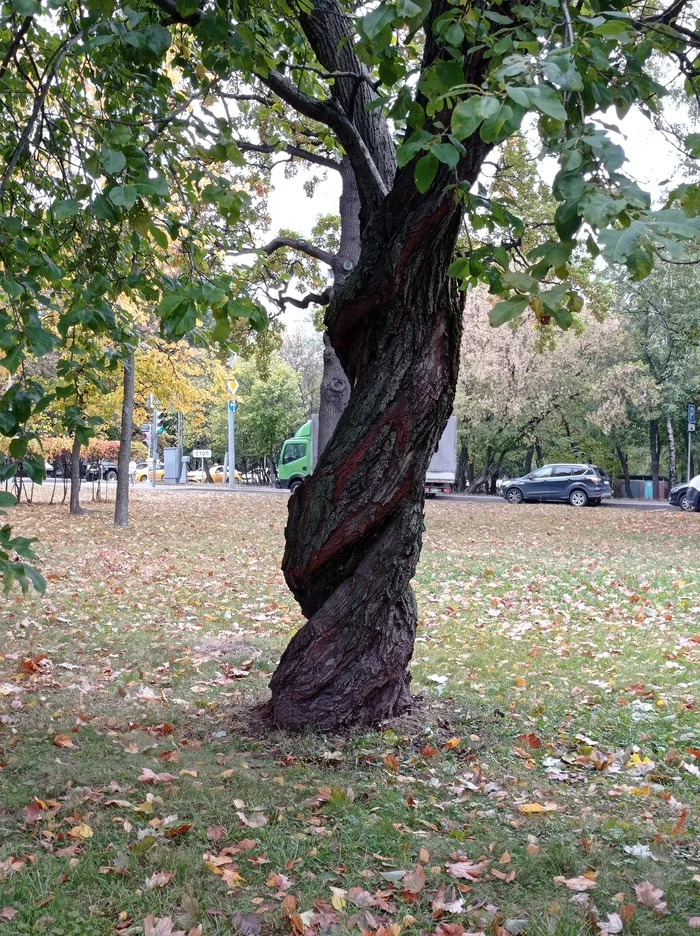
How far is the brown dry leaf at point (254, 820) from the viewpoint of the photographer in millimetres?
3484

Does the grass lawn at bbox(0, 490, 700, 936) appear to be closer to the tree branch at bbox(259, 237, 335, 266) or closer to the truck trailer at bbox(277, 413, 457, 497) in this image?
the tree branch at bbox(259, 237, 335, 266)

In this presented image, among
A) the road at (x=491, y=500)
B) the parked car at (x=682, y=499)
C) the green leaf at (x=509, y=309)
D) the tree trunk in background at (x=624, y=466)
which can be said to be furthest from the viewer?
the tree trunk in background at (x=624, y=466)

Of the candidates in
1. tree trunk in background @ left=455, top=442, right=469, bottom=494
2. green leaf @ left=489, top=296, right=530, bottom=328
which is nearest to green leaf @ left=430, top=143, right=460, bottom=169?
green leaf @ left=489, top=296, right=530, bottom=328

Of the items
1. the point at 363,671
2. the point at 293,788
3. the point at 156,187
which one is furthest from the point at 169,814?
the point at 156,187

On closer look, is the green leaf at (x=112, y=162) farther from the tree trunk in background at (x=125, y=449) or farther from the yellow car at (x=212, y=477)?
the yellow car at (x=212, y=477)

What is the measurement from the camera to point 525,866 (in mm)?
3137

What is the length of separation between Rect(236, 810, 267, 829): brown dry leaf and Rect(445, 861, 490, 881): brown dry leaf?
2.88 feet

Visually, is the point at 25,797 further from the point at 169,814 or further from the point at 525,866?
the point at 525,866

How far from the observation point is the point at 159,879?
3020mm

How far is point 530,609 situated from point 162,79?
625 cm

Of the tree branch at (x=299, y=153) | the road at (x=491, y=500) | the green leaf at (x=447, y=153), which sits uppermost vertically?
the tree branch at (x=299, y=153)

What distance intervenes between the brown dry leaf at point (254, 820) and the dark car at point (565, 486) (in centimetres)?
2677

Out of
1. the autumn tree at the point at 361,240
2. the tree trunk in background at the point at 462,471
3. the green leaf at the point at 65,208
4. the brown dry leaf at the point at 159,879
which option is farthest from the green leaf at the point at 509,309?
the tree trunk in background at the point at 462,471

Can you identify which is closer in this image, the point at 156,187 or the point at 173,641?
the point at 156,187
